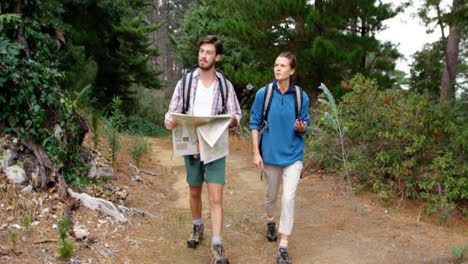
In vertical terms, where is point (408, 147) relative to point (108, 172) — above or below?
above

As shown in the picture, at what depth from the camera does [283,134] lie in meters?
3.33

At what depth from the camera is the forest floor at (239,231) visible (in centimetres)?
316

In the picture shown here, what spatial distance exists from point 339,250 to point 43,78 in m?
3.75

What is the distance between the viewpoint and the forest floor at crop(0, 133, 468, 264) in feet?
10.4

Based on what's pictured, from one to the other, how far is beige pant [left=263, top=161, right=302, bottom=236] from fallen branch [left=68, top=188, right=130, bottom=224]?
1.63 meters

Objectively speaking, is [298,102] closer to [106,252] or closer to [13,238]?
[106,252]

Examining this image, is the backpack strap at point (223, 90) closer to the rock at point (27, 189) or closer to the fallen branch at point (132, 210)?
→ the fallen branch at point (132, 210)

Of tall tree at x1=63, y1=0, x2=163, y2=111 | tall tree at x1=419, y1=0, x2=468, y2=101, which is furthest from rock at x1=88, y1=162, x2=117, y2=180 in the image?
tall tree at x1=63, y1=0, x2=163, y2=111

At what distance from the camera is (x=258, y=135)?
3441 mm

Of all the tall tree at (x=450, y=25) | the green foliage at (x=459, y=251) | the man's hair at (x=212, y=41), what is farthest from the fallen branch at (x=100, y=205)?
the tall tree at (x=450, y=25)

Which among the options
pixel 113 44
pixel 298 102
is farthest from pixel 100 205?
pixel 113 44

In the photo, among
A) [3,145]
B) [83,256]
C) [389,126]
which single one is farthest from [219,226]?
[389,126]

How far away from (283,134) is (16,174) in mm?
2760

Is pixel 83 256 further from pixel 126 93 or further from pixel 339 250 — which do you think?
pixel 126 93
